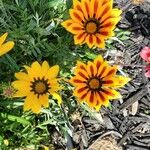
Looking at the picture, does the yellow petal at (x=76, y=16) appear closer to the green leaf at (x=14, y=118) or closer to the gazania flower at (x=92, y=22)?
the gazania flower at (x=92, y=22)

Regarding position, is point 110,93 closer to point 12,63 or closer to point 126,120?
point 12,63

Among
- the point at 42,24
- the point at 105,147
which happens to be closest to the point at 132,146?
the point at 105,147

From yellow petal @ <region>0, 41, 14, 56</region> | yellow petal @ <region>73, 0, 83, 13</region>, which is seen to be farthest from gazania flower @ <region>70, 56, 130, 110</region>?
yellow petal @ <region>0, 41, 14, 56</region>

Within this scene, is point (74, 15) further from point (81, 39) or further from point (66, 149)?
point (66, 149)

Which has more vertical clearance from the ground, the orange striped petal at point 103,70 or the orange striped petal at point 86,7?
the orange striped petal at point 86,7

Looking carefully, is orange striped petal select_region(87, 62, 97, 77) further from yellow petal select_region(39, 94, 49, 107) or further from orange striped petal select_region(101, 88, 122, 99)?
yellow petal select_region(39, 94, 49, 107)

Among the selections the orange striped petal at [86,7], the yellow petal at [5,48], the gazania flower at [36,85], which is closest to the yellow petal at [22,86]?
the gazania flower at [36,85]

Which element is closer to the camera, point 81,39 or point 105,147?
point 81,39
